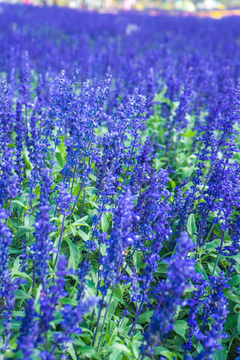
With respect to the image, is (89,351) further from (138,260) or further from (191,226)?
(191,226)

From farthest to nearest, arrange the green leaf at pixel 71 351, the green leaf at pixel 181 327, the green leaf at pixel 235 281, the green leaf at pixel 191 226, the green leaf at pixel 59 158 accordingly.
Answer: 1. the green leaf at pixel 59 158
2. the green leaf at pixel 191 226
3. the green leaf at pixel 235 281
4. the green leaf at pixel 181 327
5. the green leaf at pixel 71 351

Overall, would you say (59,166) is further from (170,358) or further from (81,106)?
(170,358)

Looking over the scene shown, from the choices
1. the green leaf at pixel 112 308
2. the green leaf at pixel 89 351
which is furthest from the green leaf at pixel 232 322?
the green leaf at pixel 89 351

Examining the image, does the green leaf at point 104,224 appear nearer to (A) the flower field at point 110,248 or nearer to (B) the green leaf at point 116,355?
(A) the flower field at point 110,248

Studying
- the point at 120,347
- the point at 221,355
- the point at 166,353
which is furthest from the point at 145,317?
the point at 120,347

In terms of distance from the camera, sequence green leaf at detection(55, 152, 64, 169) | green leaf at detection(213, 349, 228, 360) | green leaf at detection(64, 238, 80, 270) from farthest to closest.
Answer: green leaf at detection(55, 152, 64, 169)
green leaf at detection(64, 238, 80, 270)
green leaf at detection(213, 349, 228, 360)

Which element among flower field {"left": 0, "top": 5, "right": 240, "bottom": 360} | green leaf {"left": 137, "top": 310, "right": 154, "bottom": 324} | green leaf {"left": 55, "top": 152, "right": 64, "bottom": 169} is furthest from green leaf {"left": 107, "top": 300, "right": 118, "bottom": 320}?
green leaf {"left": 55, "top": 152, "right": 64, "bottom": 169}

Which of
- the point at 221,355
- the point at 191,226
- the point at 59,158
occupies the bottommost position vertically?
the point at 221,355

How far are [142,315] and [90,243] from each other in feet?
3.52

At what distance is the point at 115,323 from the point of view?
134 inches

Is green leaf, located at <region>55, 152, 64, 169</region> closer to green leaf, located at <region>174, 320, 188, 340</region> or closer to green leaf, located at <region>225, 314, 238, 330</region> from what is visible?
green leaf, located at <region>174, 320, 188, 340</region>

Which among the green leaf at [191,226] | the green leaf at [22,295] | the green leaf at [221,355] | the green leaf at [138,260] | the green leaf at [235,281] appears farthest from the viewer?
the green leaf at [191,226]

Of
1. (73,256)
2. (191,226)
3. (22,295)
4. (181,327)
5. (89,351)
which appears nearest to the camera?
(89,351)

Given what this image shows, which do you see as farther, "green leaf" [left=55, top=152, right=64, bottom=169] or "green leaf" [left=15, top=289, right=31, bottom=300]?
"green leaf" [left=55, top=152, right=64, bottom=169]
